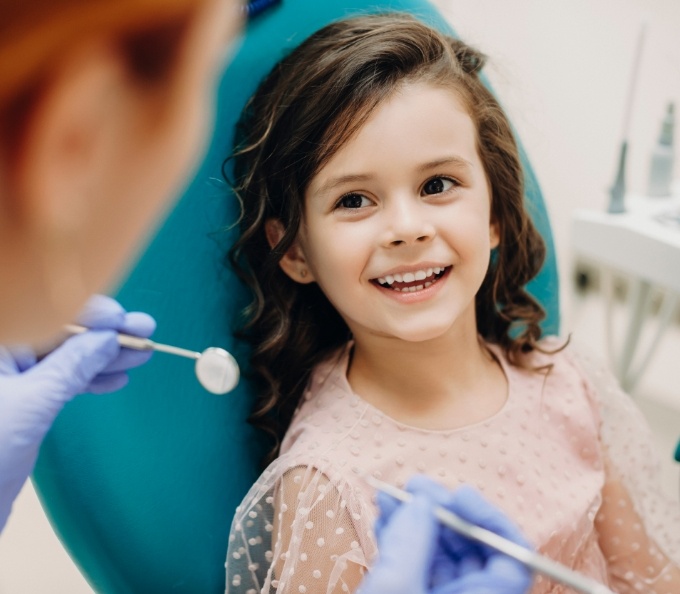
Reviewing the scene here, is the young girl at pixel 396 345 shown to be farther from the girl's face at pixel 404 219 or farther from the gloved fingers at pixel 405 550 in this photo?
the gloved fingers at pixel 405 550

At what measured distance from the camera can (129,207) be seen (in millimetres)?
336

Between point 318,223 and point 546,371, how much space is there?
1.38ft

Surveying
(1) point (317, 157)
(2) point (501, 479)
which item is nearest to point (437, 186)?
(1) point (317, 157)

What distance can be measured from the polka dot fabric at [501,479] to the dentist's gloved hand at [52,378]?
0.23 m

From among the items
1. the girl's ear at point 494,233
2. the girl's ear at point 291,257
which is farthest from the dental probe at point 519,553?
the girl's ear at point 494,233

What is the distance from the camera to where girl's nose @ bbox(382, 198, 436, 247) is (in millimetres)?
916

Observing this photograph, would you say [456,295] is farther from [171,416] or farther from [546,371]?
[171,416]

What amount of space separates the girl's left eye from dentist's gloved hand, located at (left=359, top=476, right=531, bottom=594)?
378mm

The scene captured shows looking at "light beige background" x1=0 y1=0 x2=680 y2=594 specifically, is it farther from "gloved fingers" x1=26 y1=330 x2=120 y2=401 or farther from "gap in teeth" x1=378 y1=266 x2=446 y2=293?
"gloved fingers" x1=26 y1=330 x2=120 y2=401

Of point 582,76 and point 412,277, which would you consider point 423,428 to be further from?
point 582,76

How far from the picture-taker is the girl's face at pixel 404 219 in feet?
3.06

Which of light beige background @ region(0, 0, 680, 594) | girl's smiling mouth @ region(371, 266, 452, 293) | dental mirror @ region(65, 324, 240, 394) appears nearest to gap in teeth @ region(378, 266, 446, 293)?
girl's smiling mouth @ region(371, 266, 452, 293)

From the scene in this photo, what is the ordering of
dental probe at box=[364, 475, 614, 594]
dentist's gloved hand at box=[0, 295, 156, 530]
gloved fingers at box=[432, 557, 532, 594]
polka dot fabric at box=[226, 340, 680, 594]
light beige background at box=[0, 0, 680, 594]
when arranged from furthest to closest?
light beige background at box=[0, 0, 680, 594]
polka dot fabric at box=[226, 340, 680, 594]
dentist's gloved hand at box=[0, 295, 156, 530]
gloved fingers at box=[432, 557, 532, 594]
dental probe at box=[364, 475, 614, 594]

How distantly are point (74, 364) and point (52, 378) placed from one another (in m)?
0.03
